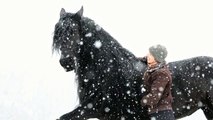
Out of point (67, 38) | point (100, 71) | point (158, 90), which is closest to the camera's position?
point (158, 90)

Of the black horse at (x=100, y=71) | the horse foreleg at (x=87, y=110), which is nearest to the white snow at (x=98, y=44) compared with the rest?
the black horse at (x=100, y=71)

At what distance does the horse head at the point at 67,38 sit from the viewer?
740 centimetres

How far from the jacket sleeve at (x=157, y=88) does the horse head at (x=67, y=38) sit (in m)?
1.16

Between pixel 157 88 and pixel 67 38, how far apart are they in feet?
4.77

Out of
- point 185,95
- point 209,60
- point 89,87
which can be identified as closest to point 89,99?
point 89,87

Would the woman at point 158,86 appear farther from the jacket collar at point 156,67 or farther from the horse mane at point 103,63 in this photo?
the horse mane at point 103,63

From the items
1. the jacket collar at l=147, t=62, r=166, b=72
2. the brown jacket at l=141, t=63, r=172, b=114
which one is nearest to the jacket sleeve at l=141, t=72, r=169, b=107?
the brown jacket at l=141, t=63, r=172, b=114

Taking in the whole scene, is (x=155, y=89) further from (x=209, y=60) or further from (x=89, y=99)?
(x=209, y=60)

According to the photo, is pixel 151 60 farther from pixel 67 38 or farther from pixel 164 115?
pixel 67 38

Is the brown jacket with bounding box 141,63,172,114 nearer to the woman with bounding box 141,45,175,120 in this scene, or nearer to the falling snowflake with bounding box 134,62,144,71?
the woman with bounding box 141,45,175,120

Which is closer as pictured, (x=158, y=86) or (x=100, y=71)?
(x=158, y=86)

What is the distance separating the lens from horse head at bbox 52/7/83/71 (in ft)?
24.3

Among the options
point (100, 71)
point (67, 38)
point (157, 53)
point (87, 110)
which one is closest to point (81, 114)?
point (87, 110)

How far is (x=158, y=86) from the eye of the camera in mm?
7098
